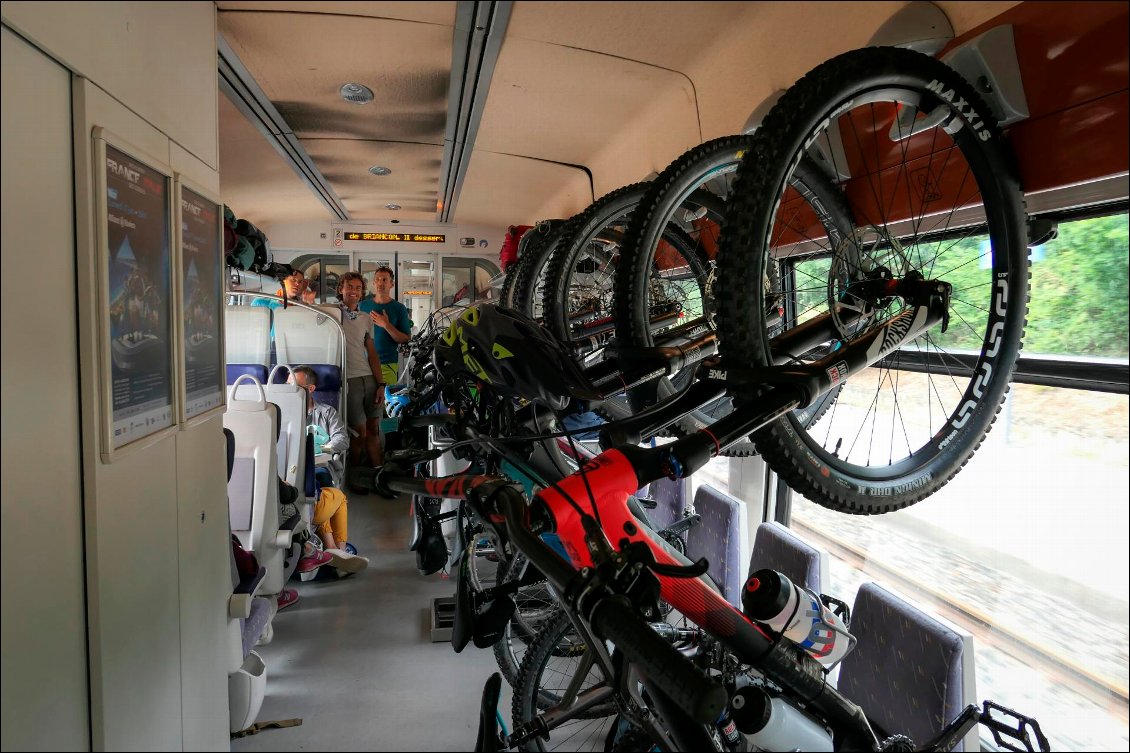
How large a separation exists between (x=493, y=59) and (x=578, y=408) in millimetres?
1375

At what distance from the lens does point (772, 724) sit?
1265 mm

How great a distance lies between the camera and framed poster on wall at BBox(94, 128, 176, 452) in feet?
2.78

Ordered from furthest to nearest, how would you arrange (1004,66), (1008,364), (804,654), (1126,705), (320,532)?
1. (320,532)
2. (1126,705)
3. (1008,364)
4. (1004,66)
5. (804,654)

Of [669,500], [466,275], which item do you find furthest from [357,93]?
[466,275]

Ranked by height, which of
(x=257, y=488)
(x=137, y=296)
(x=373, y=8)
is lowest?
(x=257, y=488)

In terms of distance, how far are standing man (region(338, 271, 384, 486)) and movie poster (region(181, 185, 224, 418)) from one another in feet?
14.5

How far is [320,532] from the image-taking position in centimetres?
400

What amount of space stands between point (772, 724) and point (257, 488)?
8.71 feet

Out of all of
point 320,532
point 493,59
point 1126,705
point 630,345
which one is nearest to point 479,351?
point 630,345

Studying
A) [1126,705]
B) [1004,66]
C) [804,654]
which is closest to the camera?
[804,654]

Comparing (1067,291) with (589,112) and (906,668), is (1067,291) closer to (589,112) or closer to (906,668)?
(906,668)

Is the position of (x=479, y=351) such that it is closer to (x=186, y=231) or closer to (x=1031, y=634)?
(x=186, y=231)

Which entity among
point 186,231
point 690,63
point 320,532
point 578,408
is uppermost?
point 690,63

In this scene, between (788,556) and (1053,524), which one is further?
(788,556)
